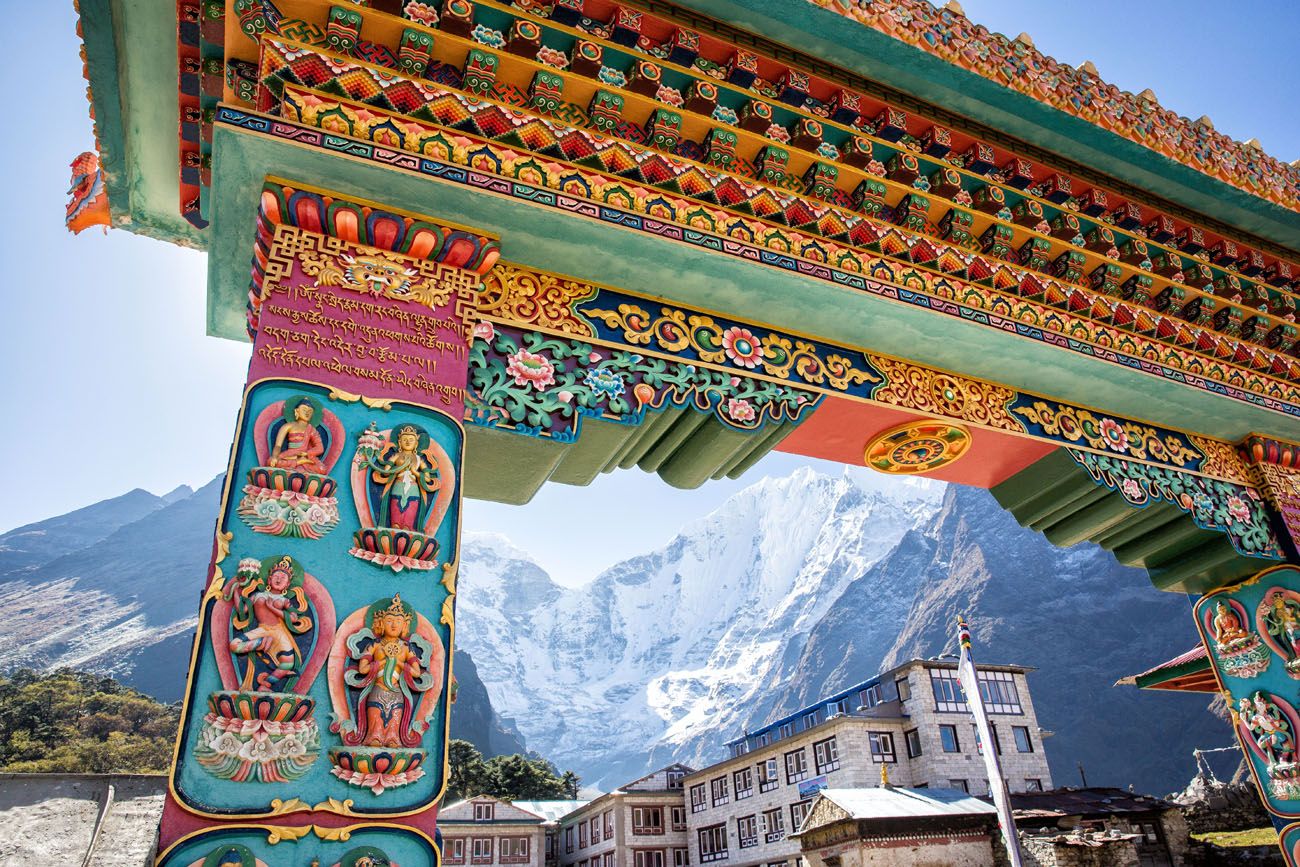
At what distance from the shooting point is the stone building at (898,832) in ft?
65.6

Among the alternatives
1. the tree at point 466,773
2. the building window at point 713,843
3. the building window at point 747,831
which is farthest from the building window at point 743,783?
the tree at point 466,773

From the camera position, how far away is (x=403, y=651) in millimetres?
2713

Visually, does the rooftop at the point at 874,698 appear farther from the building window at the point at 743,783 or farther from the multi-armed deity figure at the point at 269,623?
the multi-armed deity figure at the point at 269,623

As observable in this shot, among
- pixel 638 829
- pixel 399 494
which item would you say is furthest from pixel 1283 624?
pixel 638 829

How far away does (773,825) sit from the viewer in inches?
1178

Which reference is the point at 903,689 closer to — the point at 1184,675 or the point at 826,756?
the point at 826,756

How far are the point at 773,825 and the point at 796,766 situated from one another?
2420mm

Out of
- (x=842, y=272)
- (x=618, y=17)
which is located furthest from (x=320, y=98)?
(x=842, y=272)

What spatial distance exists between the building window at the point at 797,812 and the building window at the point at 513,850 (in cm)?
1515

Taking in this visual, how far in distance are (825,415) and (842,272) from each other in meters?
0.91

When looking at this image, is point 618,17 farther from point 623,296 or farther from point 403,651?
point 403,651

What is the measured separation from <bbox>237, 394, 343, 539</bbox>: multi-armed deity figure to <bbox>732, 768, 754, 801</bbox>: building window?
3227cm

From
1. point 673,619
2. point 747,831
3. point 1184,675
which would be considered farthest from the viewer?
point 673,619

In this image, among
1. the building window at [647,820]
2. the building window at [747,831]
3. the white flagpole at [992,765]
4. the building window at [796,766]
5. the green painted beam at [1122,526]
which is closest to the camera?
the green painted beam at [1122,526]
